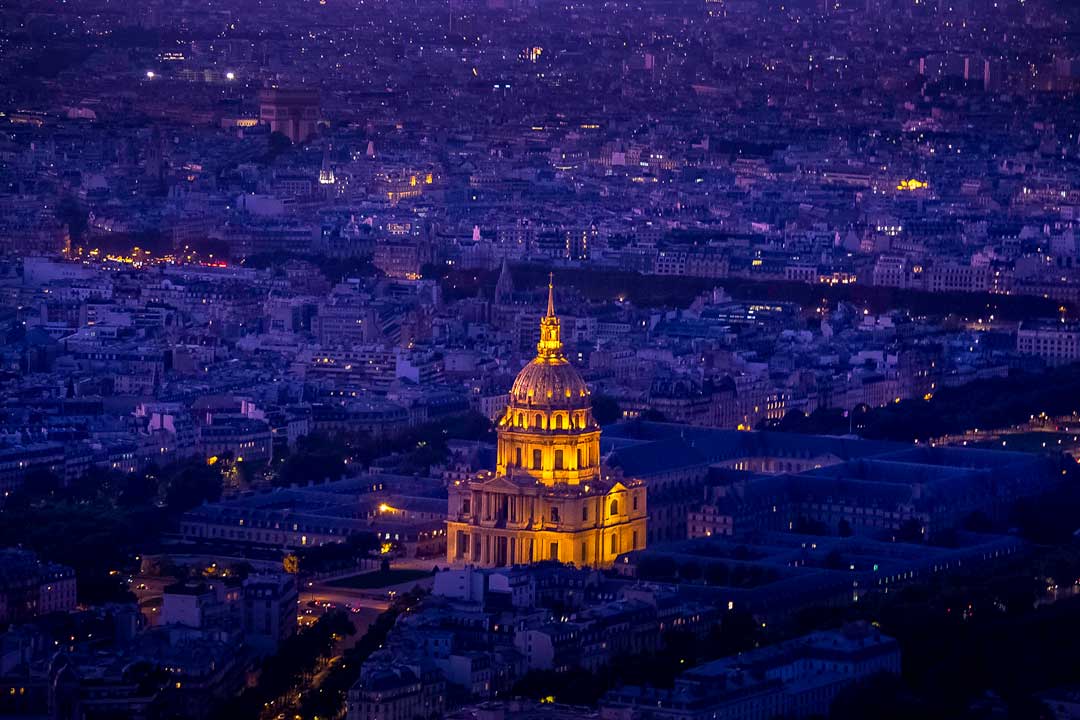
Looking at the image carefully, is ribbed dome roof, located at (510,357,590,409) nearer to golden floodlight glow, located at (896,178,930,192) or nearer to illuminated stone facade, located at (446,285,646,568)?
illuminated stone facade, located at (446,285,646,568)

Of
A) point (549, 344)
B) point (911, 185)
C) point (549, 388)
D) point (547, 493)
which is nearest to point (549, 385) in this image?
point (549, 388)

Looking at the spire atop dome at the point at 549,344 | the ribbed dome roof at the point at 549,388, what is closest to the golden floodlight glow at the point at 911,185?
the spire atop dome at the point at 549,344

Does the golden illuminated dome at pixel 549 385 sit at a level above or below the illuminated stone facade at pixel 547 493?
above

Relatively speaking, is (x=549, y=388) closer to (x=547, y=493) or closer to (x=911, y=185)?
(x=547, y=493)

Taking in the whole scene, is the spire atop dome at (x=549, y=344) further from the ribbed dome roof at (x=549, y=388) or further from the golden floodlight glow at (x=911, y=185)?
the golden floodlight glow at (x=911, y=185)

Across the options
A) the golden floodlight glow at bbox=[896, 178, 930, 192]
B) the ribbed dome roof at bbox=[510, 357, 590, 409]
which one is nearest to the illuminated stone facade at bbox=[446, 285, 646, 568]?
the ribbed dome roof at bbox=[510, 357, 590, 409]

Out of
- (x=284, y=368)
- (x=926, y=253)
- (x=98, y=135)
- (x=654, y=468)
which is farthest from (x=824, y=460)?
(x=98, y=135)

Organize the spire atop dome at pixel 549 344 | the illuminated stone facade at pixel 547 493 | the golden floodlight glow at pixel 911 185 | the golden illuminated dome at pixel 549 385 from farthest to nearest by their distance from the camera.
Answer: the golden floodlight glow at pixel 911 185 < the spire atop dome at pixel 549 344 < the golden illuminated dome at pixel 549 385 < the illuminated stone facade at pixel 547 493
